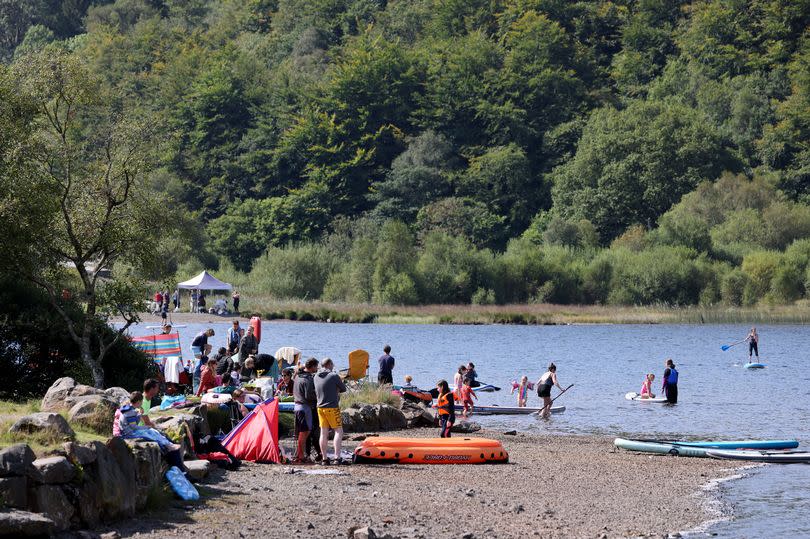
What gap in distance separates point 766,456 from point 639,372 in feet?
83.4

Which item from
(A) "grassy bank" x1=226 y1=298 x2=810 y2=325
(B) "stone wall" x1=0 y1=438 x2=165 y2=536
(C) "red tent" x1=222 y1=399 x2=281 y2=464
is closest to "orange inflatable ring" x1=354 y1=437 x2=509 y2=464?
(C) "red tent" x1=222 y1=399 x2=281 y2=464

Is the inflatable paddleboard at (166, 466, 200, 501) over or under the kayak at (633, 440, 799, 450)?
over

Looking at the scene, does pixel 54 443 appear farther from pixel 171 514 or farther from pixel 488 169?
pixel 488 169

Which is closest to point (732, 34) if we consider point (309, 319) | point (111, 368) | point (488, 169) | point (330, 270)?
point (488, 169)

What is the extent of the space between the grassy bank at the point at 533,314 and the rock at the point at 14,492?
226ft

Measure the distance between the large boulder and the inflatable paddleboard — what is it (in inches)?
360

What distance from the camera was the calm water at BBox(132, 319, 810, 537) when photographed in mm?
22078

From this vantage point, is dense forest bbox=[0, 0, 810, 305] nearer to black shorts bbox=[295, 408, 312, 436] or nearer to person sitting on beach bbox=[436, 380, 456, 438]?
person sitting on beach bbox=[436, 380, 456, 438]

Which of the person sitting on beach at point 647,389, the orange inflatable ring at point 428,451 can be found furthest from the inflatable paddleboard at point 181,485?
A: the person sitting on beach at point 647,389

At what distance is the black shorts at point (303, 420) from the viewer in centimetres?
2041

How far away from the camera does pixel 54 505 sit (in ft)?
45.3

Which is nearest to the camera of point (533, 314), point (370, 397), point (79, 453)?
point (79, 453)

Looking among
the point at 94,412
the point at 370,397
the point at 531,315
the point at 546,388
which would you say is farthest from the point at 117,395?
the point at 531,315

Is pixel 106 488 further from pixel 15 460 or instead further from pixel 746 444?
pixel 746 444
